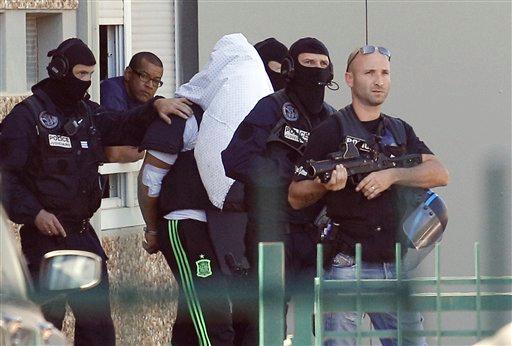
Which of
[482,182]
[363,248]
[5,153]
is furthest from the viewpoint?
[5,153]

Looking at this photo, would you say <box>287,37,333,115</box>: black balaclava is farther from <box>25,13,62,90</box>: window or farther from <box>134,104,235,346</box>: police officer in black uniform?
<box>25,13,62,90</box>: window

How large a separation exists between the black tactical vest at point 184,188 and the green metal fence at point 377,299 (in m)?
1.93

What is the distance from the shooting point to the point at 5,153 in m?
7.45

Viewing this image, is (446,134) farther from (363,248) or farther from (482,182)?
(482,182)

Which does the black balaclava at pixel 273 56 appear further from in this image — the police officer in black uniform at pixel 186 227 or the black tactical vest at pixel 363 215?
the black tactical vest at pixel 363 215

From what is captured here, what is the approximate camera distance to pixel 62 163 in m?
7.56

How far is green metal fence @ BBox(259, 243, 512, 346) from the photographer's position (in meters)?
4.98

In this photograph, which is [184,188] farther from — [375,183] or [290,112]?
[375,183]

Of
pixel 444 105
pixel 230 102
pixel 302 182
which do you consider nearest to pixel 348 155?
pixel 302 182

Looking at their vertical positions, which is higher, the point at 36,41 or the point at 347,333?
the point at 36,41

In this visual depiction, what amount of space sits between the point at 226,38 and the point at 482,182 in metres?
3.32

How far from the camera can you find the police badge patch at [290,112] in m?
7.22

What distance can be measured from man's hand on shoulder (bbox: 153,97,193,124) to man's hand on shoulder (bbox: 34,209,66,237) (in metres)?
0.69

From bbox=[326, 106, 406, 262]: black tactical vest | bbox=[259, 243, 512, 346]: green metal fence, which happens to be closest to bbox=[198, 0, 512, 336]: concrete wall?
bbox=[326, 106, 406, 262]: black tactical vest
